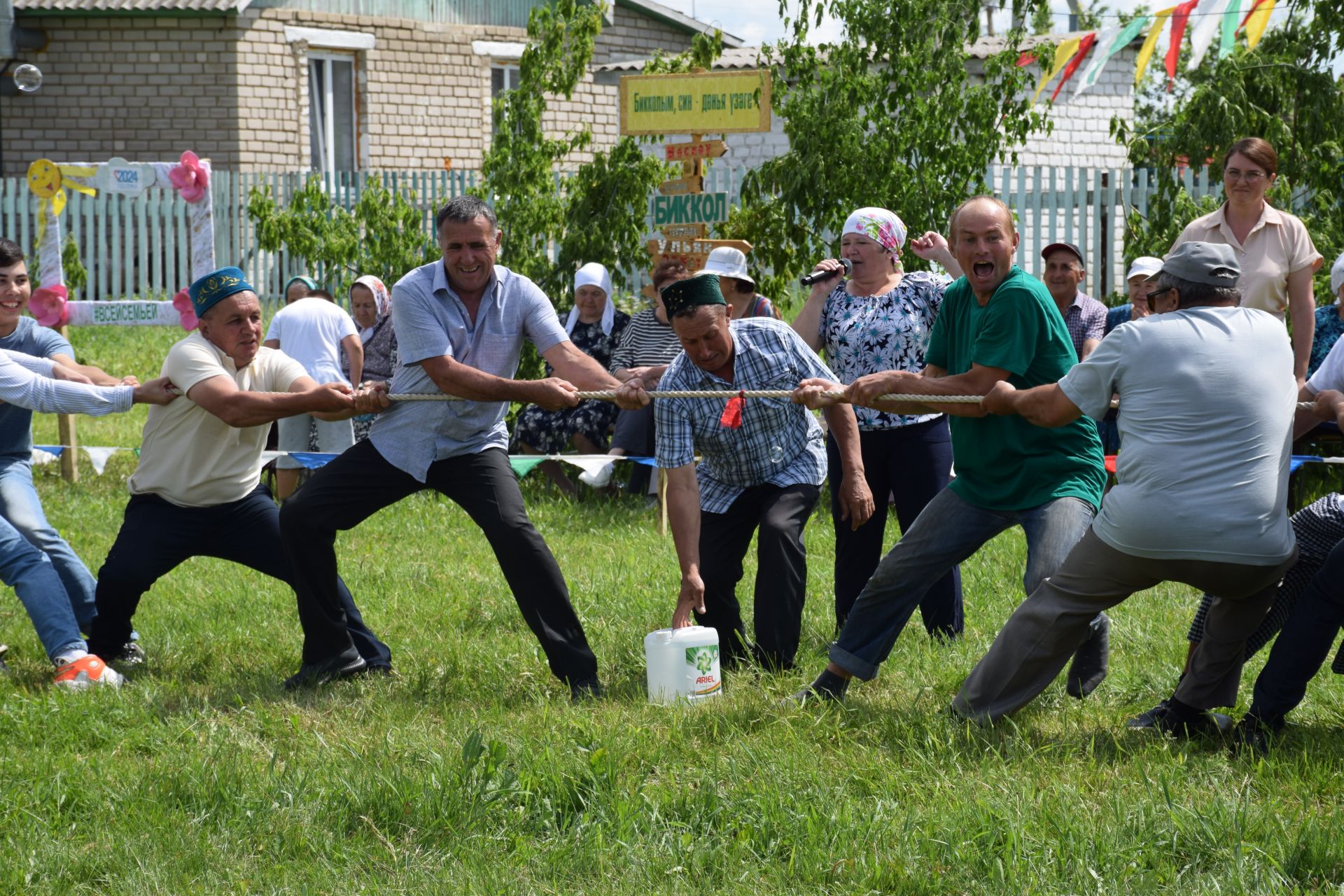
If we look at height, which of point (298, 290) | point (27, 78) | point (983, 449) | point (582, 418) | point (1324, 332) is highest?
point (27, 78)

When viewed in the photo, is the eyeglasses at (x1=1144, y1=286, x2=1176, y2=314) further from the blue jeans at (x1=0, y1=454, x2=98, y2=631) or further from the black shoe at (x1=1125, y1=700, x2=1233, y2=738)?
the blue jeans at (x1=0, y1=454, x2=98, y2=631)

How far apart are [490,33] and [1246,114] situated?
14174 mm

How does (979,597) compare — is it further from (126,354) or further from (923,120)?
(126,354)

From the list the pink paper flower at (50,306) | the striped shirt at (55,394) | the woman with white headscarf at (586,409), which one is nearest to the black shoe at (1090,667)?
the striped shirt at (55,394)

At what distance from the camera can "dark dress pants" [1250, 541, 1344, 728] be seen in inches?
179

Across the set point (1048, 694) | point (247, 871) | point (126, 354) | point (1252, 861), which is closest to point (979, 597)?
point (1048, 694)

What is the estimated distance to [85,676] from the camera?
5840 millimetres

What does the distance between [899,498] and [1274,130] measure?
681cm

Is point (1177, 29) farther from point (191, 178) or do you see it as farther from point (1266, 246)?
point (191, 178)

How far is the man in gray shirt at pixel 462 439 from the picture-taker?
5.57 metres

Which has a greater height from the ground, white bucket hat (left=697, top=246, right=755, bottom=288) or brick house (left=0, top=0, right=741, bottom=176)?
brick house (left=0, top=0, right=741, bottom=176)

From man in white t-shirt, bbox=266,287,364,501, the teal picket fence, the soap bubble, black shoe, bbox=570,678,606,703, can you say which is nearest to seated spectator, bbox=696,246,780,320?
man in white t-shirt, bbox=266,287,364,501

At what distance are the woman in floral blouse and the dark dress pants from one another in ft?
5.65

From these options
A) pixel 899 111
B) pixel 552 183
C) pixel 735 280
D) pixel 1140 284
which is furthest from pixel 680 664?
pixel 552 183
